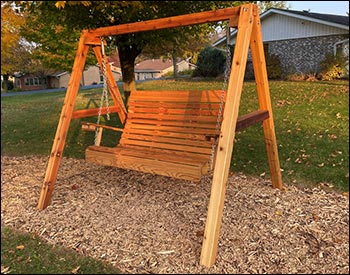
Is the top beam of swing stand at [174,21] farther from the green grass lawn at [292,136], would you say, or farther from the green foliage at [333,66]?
the green foliage at [333,66]

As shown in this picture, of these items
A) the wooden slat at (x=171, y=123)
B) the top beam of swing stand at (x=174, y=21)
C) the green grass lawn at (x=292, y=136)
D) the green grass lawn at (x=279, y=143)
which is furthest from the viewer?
the green grass lawn at (x=292, y=136)

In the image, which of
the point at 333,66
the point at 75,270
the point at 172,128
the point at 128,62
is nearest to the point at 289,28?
the point at 333,66

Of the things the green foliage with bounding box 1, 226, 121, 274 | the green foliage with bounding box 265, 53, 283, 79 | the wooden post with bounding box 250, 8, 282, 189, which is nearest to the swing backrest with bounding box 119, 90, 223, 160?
the wooden post with bounding box 250, 8, 282, 189

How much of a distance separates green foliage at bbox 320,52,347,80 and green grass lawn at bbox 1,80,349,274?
0.78m

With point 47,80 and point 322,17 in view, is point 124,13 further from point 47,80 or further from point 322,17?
point 47,80

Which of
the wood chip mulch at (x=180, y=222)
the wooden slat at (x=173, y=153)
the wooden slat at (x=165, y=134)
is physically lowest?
the wood chip mulch at (x=180, y=222)

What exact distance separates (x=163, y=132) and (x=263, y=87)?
1.33m

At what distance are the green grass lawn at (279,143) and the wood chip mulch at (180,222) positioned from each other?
20 centimetres

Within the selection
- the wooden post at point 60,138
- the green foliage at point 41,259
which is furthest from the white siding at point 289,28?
the green foliage at point 41,259

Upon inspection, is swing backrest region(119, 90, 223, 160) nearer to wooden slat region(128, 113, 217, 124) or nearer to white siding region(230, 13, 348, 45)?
wooden slat region(128, 113, 217, 124)

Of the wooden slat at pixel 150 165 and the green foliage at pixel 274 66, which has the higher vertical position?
the green foliage at pixel 274 66

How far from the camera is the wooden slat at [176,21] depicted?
9.41ft

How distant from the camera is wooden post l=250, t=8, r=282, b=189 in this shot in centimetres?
317

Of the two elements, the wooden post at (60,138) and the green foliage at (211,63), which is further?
the green foliage at (211,63)
